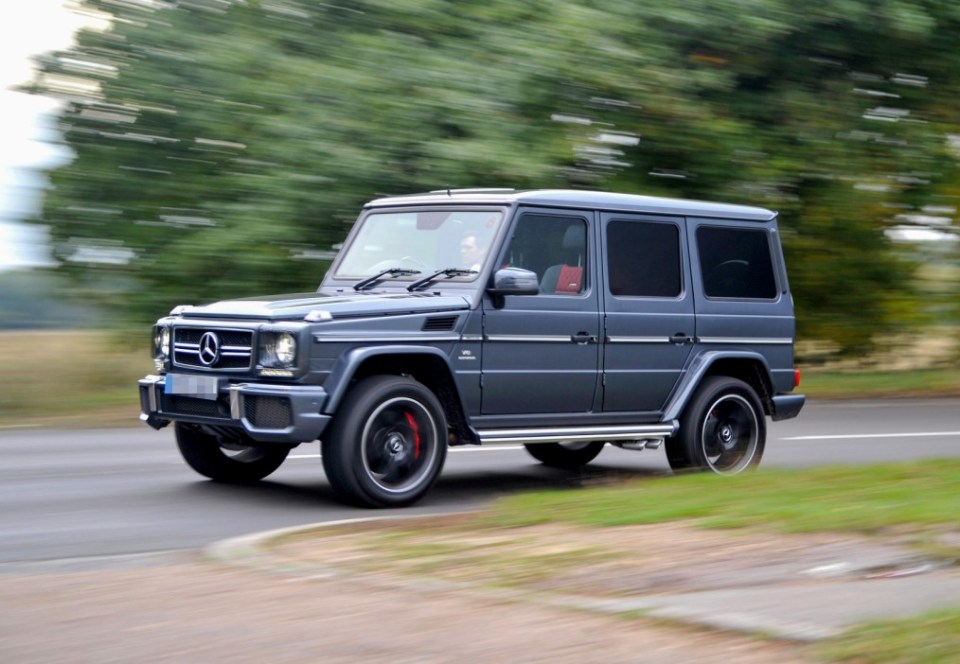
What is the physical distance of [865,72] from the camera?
18719 mm

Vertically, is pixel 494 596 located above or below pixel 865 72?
below

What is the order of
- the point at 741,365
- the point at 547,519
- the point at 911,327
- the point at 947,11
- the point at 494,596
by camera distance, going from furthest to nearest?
the point at 911,327, the point at 947,11, the point at 741,365, the point at 547,519, the point at 494,596

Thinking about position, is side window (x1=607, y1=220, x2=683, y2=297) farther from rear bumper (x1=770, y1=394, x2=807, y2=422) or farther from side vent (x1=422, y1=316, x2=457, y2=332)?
side vent (x1=422, y1=316, x2=457, y2=332)

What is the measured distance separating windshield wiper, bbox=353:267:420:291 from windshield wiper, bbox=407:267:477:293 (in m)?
0.20

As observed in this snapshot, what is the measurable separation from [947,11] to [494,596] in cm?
1482

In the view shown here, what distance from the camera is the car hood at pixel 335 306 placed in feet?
27.7

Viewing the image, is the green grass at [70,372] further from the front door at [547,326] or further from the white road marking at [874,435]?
the white road marking at [874,435]

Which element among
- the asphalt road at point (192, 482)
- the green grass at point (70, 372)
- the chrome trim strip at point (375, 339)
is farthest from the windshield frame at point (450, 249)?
the green grass at point (70, 372)

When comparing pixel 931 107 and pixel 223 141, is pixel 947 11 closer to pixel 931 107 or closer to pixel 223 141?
pixel 931 107

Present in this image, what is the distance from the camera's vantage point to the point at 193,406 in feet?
28.7

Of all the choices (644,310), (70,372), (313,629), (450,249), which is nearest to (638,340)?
(644,310)

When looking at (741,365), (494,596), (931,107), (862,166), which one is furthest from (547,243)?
(931,107)

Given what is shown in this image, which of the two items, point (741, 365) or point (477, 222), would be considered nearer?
point (477, 222)

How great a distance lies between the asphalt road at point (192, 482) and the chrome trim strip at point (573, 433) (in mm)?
462
